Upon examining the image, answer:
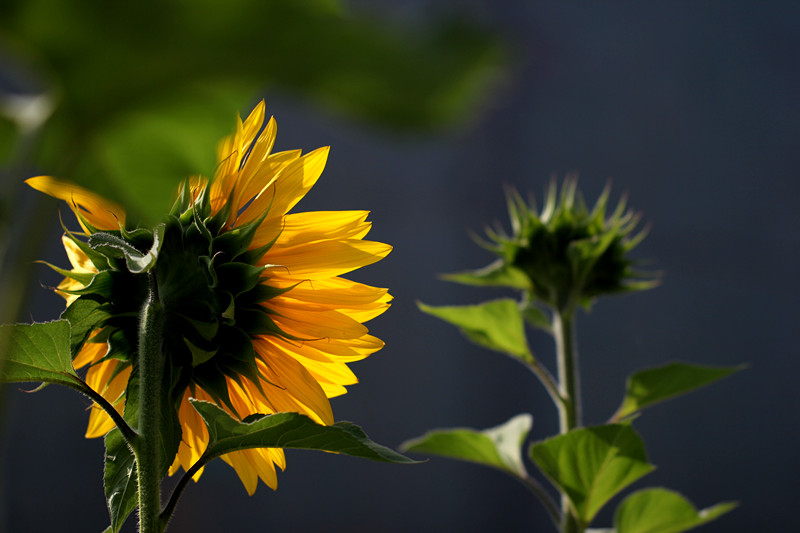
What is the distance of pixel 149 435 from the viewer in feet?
0.80

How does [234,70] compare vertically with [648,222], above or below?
below

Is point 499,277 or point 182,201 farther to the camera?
point 499,277

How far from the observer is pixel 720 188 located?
403 centimetres

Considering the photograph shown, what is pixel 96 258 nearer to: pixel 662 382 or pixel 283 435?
pixel 283 435

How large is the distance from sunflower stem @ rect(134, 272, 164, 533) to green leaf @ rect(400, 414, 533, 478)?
0.86ft

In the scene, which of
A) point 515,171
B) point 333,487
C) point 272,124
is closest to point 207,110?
point 272,124

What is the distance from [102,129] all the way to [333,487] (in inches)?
140

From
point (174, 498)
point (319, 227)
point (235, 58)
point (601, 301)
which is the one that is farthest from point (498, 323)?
point (601, 301)

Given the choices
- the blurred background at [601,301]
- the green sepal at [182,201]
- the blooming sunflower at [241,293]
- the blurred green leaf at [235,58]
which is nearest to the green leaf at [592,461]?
the blooming sunflower at [241,293]

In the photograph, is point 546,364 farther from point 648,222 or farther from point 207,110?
point 207,110

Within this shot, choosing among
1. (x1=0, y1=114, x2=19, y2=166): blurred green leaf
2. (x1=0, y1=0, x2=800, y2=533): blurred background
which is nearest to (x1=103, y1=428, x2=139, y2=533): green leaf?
(x1=0, y1=114, x2=19, y2=166): blurred green leaf

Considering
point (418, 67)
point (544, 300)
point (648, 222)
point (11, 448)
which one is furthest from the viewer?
point (648, 222)

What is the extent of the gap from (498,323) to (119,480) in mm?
329

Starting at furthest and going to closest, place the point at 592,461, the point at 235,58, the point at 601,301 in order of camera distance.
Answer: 1. the point at 601,301
2. the point at 592,461
3. the point at 235,58
